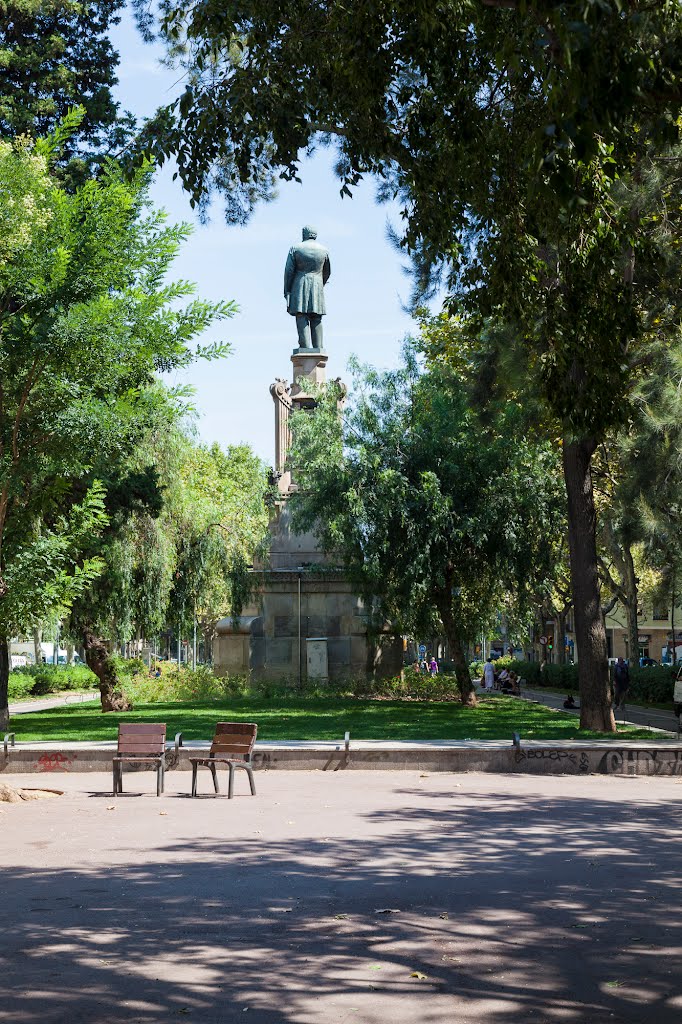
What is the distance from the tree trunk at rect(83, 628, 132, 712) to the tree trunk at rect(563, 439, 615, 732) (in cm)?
1265

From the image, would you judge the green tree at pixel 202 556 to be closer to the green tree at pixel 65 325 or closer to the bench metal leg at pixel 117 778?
the green tree at pixel 65 325

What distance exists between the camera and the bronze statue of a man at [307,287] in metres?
35.1

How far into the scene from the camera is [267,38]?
10.1 m

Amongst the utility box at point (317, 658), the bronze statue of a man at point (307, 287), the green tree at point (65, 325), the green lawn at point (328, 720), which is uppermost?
the bronze statue of a man at point (307, 287)

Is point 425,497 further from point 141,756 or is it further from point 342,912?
point 342,912

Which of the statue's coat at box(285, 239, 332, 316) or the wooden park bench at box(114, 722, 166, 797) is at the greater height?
the statue's coat at box(285, 239, 332, 316)

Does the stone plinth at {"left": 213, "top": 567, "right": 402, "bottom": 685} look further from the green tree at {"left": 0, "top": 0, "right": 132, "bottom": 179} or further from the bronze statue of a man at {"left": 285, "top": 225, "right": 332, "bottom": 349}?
the green tree at {"left": 0, "top": 0, "right": 132, "bottom": 179}

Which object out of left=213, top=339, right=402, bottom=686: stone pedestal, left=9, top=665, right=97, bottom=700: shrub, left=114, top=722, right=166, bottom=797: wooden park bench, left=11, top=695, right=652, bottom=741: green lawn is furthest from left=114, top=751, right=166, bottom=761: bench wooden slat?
left=9, top=665, right=97, bottom=700: shrub

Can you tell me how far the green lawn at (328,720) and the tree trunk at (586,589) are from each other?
0.58 meters

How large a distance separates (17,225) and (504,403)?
16.6m

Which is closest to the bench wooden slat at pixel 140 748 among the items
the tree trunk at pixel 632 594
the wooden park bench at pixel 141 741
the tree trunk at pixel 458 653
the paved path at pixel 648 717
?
the wooden park bench at pixel 141 741

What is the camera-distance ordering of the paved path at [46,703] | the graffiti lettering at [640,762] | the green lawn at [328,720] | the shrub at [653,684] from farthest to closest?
the shrub at [653,684] < the paved path at [46,703] < the green lawn at [328,720] < the graffiti lettering at [640,762]

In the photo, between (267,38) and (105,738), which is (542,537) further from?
(267,38)

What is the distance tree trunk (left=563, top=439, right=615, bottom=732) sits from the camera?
22125mm
